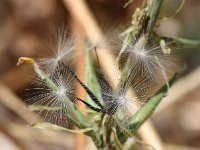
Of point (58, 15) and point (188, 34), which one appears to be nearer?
point (188, 34)

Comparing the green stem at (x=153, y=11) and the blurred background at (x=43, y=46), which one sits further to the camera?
the blurred background at (x=43, y=46)

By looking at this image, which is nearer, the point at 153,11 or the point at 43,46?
the point at 153,11

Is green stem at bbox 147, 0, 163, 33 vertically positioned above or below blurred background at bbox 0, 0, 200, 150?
above

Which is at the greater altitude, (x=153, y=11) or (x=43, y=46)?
(x=153, y=11)

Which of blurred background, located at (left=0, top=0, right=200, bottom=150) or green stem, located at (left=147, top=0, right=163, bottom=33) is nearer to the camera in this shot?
green stem, located at (left=147, top=0, right=163, bottom=33)

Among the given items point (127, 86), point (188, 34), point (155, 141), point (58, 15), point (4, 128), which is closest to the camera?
point (127, 86)

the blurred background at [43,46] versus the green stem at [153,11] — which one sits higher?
the green stem at [153,11]

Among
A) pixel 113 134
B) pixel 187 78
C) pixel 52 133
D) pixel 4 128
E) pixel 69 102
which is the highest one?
pixel 69 102

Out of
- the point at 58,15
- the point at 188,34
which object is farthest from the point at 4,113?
the point at 188,34

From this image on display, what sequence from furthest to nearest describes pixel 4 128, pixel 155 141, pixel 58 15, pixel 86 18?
1. pixel 58 15
2. pixel 4 128
3. pixel 86 18
4. pixel 155 141

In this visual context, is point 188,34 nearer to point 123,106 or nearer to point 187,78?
point 187,78

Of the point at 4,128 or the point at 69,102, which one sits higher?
the point at 69,102
